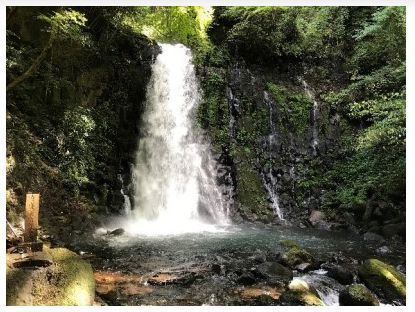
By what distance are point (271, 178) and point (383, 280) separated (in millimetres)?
5127

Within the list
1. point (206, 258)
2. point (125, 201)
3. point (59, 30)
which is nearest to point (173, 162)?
point (125, 201)

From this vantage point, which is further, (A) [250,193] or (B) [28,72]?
(A) [250,193]

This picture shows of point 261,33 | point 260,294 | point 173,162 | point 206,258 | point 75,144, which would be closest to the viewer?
point 260,294

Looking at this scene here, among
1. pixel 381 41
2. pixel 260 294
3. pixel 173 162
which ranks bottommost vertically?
pixel 260 294

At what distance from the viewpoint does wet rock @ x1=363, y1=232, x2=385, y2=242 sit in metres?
7.42

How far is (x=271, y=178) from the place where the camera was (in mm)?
10023

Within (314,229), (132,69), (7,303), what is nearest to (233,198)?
(314,229)

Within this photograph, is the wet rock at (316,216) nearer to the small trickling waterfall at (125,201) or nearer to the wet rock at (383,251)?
the wet rock at (383,251)

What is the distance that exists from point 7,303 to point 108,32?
594 cm

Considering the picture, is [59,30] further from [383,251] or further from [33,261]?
[383,251]

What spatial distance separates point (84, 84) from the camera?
8.21 meters

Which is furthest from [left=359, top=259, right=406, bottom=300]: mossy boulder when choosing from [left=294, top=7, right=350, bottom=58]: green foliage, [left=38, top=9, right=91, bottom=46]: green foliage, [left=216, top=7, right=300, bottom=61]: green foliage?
[left=294, top=7, right=350, bottom=58]: green foliage

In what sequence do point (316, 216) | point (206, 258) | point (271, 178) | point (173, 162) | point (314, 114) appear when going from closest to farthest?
point (206, 258)
point (316, 216)
point (173, 162)
point (271, 178)
point (314, 114)

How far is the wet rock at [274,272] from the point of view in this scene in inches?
203
